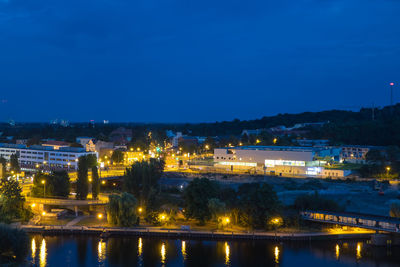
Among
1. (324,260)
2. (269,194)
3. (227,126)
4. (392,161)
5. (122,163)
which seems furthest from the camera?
(227,126)

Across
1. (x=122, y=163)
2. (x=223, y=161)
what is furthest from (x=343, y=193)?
(x=122, y=163)

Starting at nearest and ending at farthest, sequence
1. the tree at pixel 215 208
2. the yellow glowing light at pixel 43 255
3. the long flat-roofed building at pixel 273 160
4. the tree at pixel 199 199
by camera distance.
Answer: the yellow glowing light at pixel 43 255, the tree at pixel 215 208, the tree at pixel 199 199, the long flat-roofed building at pixel 273 160

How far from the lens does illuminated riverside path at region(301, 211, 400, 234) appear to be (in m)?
20.2

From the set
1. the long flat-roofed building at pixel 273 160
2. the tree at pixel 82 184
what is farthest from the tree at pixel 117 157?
the tree at pixel 82 184

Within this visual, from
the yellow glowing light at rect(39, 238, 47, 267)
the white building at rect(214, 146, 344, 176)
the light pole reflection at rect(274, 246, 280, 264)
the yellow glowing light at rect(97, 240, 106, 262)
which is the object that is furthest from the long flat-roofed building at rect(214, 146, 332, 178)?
Answer: the yellow glowing light at rect(39, 238, 47, 267)

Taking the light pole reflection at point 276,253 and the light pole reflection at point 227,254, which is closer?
the light pole reflection at point 227,254

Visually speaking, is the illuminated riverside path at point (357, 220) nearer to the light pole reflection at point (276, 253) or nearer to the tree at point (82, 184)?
the light pole reflection at point (276, 253)

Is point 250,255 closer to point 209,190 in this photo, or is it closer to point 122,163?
point 209,190

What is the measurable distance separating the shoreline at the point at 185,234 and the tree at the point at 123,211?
22.8 inches

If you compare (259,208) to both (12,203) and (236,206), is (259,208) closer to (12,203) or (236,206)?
(236,206)

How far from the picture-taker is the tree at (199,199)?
2319cm

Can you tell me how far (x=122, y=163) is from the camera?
151 ft

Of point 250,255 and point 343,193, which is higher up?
point 343,193

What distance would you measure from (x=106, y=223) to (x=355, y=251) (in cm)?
1406
